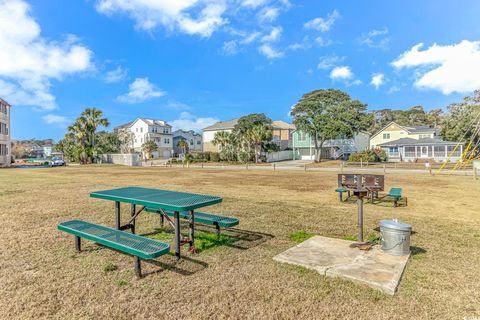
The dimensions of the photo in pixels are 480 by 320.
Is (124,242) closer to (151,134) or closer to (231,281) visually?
(231,281)

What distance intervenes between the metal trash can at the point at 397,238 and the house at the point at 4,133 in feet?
167

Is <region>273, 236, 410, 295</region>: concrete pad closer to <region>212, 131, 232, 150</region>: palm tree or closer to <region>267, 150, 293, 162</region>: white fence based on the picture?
<region>212, 131, 232, 150</region>: palm tree

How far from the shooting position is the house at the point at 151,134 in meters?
67.2

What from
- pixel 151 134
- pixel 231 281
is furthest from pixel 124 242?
pixel 151 134

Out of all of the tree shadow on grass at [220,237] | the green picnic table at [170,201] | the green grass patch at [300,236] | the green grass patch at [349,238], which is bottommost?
the green grass patch at [349,238]

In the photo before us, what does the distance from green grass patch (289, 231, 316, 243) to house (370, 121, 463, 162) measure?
4439cm

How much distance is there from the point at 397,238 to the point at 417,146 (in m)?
50.1

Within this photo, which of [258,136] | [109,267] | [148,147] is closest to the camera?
[109,267]

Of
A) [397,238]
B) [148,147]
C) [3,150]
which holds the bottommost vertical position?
[397,238]

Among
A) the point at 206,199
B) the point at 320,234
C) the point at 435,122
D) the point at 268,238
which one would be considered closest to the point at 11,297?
the point at 206,199

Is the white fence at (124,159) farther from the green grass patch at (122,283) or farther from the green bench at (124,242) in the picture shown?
the green grass patch at (122,283)

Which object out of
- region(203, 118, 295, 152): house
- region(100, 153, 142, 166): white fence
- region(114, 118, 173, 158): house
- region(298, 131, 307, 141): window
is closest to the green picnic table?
region(100, 153, 142, 166): white fence

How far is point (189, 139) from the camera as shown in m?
82.2

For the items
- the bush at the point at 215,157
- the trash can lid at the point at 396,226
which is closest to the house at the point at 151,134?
the bush at the point at 215,157
